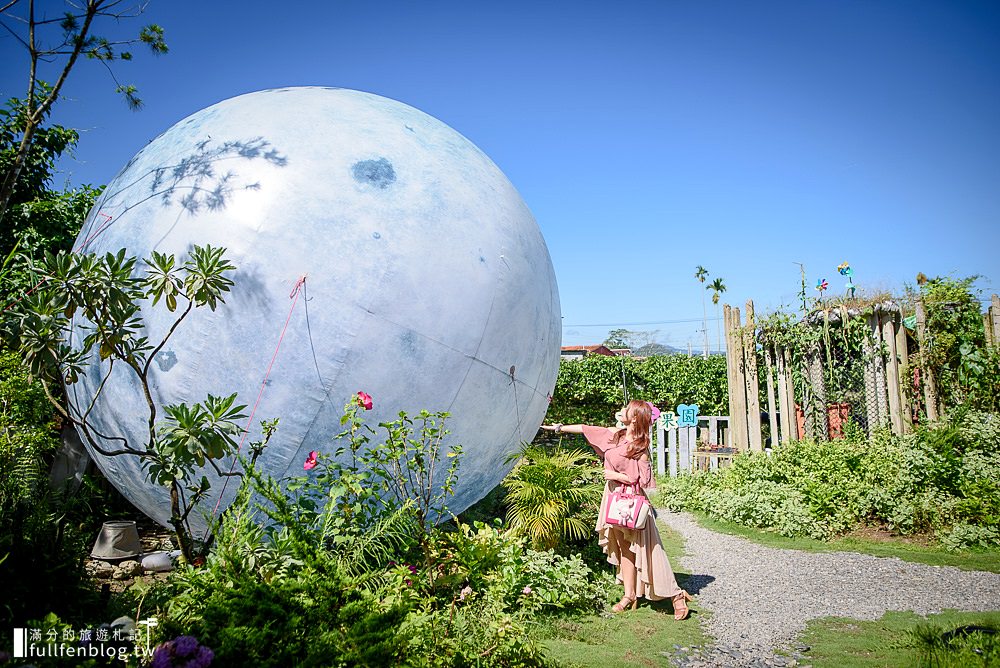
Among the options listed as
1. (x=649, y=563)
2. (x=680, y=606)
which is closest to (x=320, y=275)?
(x=649, y=563)

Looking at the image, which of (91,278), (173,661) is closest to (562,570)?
(173,661)

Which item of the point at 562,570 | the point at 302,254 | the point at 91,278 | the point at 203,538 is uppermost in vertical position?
the point at 302,254

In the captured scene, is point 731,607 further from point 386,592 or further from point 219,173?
point 219,173

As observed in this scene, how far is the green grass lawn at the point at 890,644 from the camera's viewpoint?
3697 millimetres

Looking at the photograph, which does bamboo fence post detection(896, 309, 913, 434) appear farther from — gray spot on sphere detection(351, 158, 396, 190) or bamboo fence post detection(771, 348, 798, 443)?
gray spot on sphere detection(351, 158, 396, 190)

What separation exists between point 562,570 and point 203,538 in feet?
9.38

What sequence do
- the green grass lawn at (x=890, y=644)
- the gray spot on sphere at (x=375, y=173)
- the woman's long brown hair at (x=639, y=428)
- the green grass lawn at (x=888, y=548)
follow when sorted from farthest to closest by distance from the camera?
the green grass lawn at (x=888, y=548), the woman's long brown hair at (x=639, y=428), the gray spot on sphere at (x=375, y=173), the green grass lawn at (x=890, y=644)

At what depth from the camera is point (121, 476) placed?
4516mm

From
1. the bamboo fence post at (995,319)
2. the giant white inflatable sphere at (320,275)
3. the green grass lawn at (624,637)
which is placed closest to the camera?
the giant white inflatable sphere at (320,275)

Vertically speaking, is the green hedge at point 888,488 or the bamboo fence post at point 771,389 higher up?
the bamboo fence post at point 771,389

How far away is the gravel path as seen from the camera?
450cm

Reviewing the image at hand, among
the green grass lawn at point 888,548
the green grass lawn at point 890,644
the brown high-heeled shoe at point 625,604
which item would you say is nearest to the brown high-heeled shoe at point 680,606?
the brown high-heeled shoe at point 625,604

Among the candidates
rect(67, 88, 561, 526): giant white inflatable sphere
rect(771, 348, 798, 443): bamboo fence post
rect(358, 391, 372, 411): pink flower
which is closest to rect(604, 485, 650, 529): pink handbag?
rect(67, 88, 561, 526): giant white inflatable sphere

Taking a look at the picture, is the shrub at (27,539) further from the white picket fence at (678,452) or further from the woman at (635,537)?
the white picket fence at (678,452)
